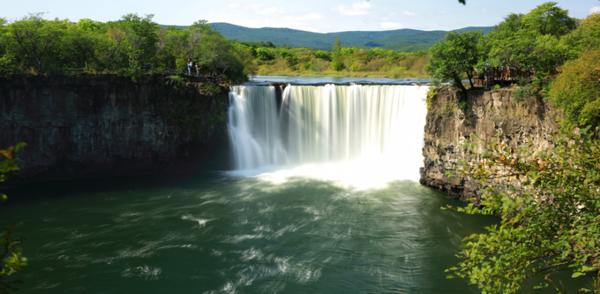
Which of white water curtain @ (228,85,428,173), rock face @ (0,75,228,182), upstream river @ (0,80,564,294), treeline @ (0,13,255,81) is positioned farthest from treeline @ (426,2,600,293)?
treeline @ (0,13,255,81)

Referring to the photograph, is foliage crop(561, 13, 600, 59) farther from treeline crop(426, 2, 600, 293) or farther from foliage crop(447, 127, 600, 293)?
foliage crop(447, 127, 600, 293)

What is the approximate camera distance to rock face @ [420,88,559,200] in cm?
1728

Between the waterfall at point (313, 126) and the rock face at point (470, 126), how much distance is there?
4647mm

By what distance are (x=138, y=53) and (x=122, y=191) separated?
1204 cm

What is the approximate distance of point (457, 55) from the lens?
20.1 meters

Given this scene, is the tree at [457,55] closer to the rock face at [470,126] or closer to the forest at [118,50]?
the rock face at [470,126]

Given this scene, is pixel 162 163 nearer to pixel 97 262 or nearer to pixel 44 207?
pixel 44 207

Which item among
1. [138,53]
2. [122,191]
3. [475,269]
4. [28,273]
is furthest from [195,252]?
[138,53]

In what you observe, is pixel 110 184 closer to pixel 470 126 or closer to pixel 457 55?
pixel 470 126

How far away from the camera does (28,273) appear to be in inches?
547

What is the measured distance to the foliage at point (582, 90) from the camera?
1429 cm

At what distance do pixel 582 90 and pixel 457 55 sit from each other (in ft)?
21.7

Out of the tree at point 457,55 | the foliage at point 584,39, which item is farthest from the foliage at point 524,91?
the tree at point 457,55

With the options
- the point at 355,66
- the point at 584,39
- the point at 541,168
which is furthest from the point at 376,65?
the point at 541,168
